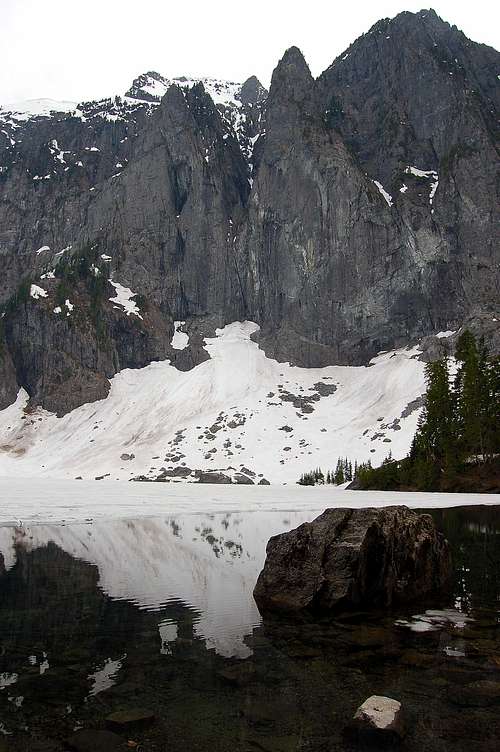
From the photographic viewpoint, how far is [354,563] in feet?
47.2

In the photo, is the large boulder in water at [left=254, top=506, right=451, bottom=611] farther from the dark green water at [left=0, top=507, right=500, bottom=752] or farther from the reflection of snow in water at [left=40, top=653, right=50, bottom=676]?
the reflection of snow in water at [left=40, top=653, right=50, bottom=676]

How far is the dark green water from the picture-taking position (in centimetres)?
697

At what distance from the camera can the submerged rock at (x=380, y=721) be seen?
22.0 ft

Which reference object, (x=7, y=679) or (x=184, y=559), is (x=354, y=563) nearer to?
(x=184, y=559)

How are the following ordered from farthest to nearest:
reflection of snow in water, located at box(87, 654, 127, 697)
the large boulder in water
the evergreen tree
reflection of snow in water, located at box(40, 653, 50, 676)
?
the evergreen tree → the large boulder in water → reflection of snow in water, located at box(40, 653, 50, 676) → reflection of snow in water, located at box(87, 654, 127, 697)

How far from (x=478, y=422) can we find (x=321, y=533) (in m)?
55.0

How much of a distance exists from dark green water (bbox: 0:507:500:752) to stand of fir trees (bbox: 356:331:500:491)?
53635mm

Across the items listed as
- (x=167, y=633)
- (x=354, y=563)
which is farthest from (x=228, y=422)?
(x=167, y=633)

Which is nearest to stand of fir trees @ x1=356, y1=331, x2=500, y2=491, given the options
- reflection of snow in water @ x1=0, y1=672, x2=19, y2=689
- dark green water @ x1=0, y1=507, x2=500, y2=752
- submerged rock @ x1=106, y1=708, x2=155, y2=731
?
dark green water @ x1=0, y1=507, x2=500, y2=752

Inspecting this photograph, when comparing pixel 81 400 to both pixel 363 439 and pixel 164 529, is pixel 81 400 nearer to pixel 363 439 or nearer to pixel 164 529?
pixel 363 439

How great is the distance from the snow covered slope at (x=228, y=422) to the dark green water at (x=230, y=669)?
105 m

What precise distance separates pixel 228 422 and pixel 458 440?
9074cm

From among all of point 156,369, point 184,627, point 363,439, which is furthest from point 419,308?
point 184,627

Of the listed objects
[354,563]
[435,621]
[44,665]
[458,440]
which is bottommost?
[435,621]
